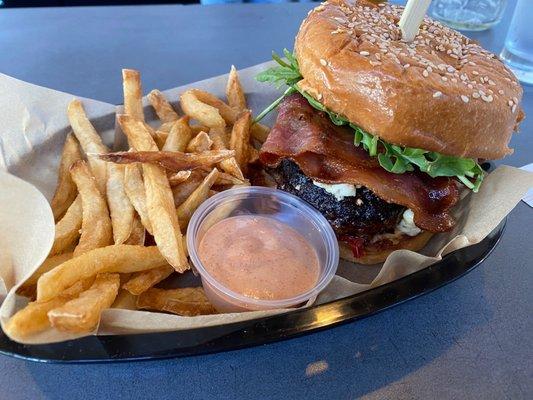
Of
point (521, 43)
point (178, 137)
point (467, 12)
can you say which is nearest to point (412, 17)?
point (178, 137)

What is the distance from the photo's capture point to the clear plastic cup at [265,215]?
1661 millimetres

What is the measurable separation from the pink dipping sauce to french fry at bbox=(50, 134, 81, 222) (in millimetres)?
602

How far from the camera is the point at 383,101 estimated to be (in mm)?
1823

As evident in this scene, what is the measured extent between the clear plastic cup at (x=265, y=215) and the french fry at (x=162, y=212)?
0.34 feet

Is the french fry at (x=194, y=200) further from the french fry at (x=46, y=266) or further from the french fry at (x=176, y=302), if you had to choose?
the french fry at (x=46, y=266)

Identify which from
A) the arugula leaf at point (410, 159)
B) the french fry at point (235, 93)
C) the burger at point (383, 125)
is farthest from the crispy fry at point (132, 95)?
the arugula leaf at point (410, 159)

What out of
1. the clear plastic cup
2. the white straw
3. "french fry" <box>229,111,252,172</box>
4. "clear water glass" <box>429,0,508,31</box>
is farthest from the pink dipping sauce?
"clear water glass" <box>429,0,508,31</box>

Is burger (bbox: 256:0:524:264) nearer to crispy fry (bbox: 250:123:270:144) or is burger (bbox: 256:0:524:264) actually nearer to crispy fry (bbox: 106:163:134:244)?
crispy fry (bbox: 250:123:270:144)

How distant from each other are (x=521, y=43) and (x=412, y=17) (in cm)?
218

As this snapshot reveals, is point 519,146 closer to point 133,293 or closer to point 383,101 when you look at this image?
point 383,101

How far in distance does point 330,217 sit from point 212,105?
836mm

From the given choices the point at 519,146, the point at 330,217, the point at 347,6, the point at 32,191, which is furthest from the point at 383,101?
the point at 519,146

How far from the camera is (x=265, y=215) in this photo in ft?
6.78

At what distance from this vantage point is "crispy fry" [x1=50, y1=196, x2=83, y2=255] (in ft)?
5.69
